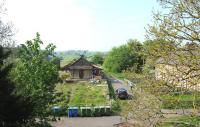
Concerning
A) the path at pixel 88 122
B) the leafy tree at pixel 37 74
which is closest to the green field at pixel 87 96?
the path at pixel 88 122

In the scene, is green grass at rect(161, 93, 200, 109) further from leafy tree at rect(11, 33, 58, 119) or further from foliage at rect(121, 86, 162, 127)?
leafy tree at rect(11, 33, 58, 119)

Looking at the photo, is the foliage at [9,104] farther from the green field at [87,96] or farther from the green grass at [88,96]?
the green grass at [88,96]

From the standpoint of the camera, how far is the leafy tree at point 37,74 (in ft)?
64.5

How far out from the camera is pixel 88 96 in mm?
49969

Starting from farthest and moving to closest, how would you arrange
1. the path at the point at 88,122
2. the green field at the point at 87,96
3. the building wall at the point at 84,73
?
the building wall at the point at 84,73 → the green field at the point at 87,96 → the path at the point at 88,122

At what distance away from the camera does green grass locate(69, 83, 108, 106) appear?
44191 mm

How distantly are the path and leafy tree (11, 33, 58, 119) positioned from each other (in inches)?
479

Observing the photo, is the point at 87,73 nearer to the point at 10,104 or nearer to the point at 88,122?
the point at 88,122

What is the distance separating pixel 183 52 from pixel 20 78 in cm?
993

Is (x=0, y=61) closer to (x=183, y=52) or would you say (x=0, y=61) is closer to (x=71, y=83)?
(x=183, y=52)

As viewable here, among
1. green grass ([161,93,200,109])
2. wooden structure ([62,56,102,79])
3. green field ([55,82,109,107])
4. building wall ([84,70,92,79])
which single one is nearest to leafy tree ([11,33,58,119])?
green grass ([161,93,200,109])

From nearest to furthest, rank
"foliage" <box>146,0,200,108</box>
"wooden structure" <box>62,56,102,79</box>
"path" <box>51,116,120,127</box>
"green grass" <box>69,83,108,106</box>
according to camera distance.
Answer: "foliage" <box>146,0,200,108</box>, "path" <box>51,116,120,127</box>, "green grass" <box>69,83,108,106</box>, "wooden structure" <box>62,56,102,79</box>

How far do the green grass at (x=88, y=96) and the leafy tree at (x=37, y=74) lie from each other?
19.7 m

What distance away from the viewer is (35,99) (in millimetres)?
18938
